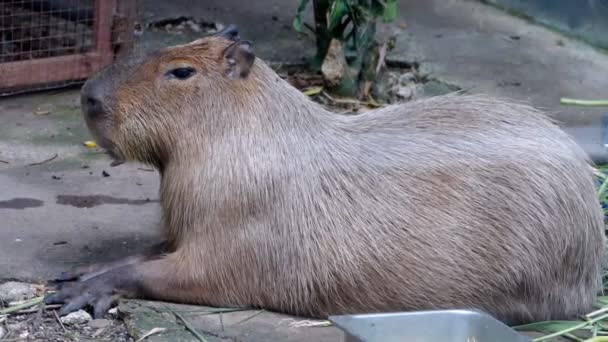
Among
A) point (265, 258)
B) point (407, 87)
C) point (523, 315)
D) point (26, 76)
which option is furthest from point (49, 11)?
point (523, 315)

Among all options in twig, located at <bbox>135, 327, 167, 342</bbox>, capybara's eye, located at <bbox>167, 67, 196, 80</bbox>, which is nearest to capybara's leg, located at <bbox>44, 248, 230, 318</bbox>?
twig, located at <bbox>135, 327, 167, 342</bbox>

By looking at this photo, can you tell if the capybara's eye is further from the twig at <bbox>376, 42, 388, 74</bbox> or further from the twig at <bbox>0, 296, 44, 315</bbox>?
the twig at <bbox>376, 42, 388, 74</bbox>

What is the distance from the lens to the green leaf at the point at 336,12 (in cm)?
655

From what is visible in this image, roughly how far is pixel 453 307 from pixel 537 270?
12.6 inches

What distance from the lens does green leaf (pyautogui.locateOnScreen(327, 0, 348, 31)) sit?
6551 millimetres

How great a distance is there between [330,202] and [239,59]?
613 millimetres

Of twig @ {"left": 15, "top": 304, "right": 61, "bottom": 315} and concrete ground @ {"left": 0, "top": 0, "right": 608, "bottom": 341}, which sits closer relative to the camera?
twig @ {"left": 15, "top": 304, "right": 61, "bottom": 315}

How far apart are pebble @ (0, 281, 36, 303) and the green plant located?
2.86 metres

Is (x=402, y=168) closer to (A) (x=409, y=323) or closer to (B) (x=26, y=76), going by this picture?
(A) (x=409, y=323)

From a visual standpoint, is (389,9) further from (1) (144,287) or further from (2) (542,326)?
(1) (144,287)

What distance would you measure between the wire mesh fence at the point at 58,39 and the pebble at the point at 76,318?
2.75 meters

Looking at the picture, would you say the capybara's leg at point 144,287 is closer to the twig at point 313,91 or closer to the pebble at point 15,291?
the pebble at point 15,291

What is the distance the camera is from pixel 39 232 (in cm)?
479

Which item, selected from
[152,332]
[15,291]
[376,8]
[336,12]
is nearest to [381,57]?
[376,8]
